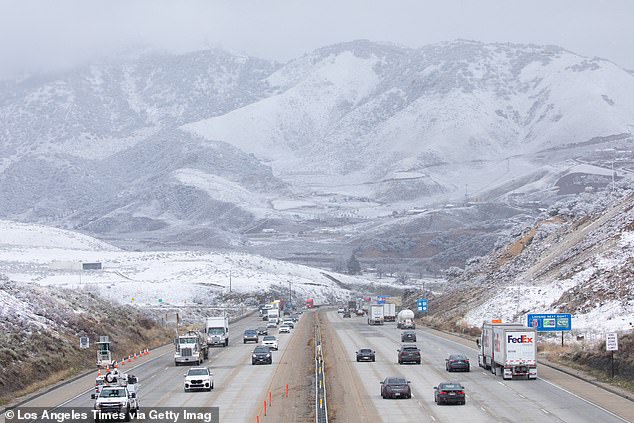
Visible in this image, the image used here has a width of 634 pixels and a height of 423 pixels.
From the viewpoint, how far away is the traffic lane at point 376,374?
171 ft

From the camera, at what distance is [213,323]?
109812 mm

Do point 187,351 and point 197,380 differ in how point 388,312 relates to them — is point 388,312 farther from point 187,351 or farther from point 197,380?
point 197,380

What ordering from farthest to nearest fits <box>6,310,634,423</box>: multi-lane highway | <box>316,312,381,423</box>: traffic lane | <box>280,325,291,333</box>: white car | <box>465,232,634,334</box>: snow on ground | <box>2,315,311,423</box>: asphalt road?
<box>280,325,291,333</box>: white car → <box>465,232,634,334</box>: snow on ground → <box>2,315,311,423</box>: asphalt road → <box>316,312,381,423</box>: traffic lane → <box>6,310,634,423</box>: multi-lane highway

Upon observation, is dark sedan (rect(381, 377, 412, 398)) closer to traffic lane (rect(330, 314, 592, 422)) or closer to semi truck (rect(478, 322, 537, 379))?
traffic lane (rect(330, 314, 592, 422))

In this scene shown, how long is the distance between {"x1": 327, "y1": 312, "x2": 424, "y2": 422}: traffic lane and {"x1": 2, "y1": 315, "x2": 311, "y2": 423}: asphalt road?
19.7 ft

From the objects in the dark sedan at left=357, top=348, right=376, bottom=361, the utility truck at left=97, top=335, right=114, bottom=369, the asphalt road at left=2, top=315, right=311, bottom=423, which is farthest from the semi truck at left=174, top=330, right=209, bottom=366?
the dark sedan at left=357, top=348, right=376, bottom=361

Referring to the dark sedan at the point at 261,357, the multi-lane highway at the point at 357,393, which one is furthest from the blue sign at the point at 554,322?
the dark sedan at the point at 261,357

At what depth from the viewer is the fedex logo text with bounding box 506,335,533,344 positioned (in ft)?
220

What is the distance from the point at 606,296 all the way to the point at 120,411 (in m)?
58.8

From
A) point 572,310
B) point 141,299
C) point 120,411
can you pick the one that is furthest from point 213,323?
point 141,299

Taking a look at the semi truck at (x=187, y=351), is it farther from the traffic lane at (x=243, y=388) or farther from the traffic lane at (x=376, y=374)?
the traffic lane at (x=376, y=374)

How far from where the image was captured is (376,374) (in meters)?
74.5

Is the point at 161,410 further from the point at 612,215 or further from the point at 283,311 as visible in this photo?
the point at 283,311

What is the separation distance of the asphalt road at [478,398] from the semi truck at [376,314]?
64.4 metres
